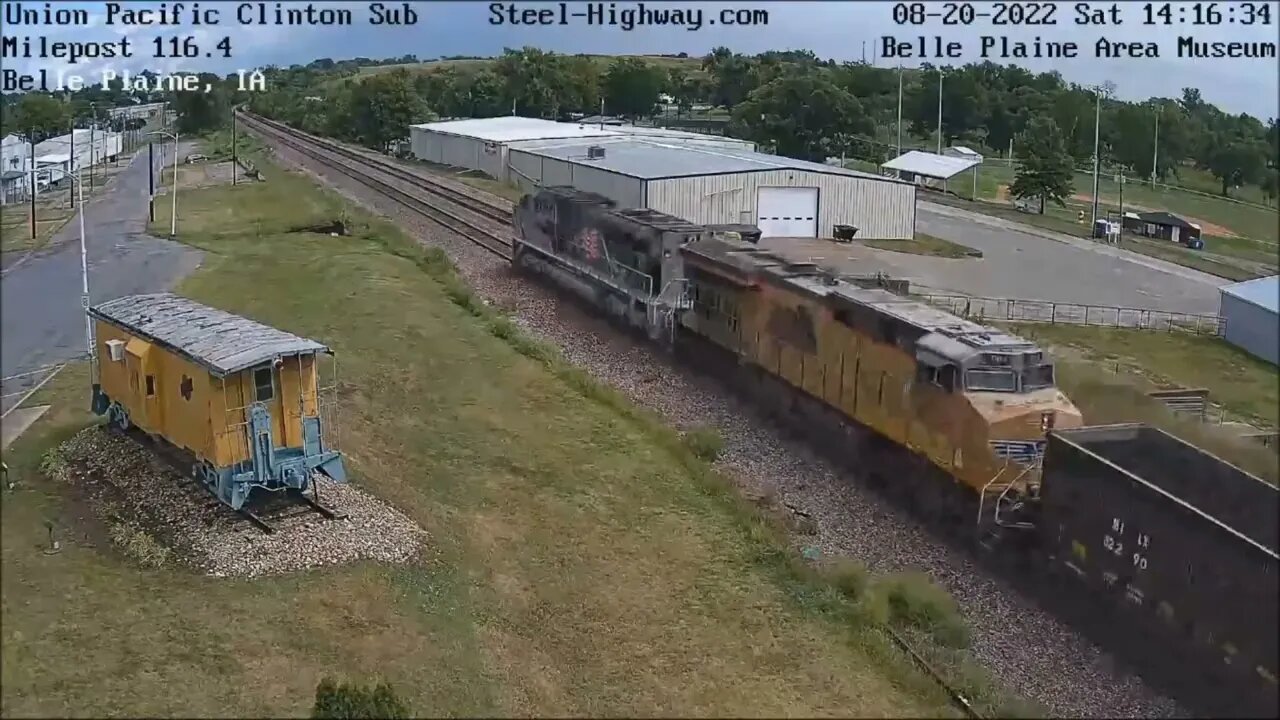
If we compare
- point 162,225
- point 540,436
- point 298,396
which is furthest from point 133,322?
point 162,225

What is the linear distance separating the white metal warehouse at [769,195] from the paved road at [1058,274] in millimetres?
3115

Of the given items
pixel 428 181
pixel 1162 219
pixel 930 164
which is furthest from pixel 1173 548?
pixel 930 164

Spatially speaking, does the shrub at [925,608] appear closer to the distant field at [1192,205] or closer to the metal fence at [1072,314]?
the distant field at [1192,205]

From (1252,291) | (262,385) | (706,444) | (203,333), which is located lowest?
(706,444)

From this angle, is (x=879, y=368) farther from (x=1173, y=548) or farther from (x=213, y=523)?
(x=213, y=523)

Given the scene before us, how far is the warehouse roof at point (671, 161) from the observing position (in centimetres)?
4434

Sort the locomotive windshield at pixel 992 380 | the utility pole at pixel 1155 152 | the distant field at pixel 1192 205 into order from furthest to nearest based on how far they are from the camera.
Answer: the utility pole at pixel 1155 152 < the locomotive windshield at pixel 992 380 < the distant field at pixel 1192 205

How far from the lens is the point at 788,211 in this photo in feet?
147

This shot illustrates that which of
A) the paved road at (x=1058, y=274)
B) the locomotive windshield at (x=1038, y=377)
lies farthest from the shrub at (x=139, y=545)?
the paved road at (x=1058, y=274)

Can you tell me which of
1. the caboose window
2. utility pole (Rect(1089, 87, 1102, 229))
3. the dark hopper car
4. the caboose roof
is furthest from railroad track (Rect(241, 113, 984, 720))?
utility pole (Rect(1089, 87, 1102, 229))

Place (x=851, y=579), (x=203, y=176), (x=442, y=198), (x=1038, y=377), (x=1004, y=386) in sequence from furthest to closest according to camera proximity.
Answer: (x=203, y=176), (x=442, y=198), (x=1038, y=377), (x=1004, y=386), (x=851, y=579)

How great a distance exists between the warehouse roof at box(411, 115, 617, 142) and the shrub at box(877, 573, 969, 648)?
179 ft

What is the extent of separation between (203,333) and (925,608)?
10.6m

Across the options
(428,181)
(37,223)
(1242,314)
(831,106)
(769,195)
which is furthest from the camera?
(831,106)
